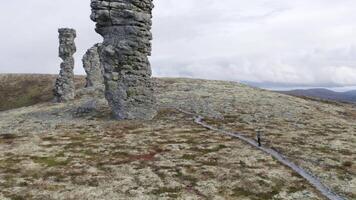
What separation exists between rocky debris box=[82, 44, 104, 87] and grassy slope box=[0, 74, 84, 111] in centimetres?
1860

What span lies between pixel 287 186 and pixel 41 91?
12510 cm

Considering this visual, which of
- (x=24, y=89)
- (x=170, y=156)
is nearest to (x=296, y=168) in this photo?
(x=170, y=156)

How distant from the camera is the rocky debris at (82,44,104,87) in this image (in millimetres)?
115938

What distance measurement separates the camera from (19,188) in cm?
3500

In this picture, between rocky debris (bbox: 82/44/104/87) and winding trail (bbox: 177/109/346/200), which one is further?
rocky debris (bbox: 82/44/104/87)

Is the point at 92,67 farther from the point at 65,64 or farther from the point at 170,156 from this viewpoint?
the point at 170,156

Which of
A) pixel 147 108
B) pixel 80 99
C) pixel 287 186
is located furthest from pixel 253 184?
pixel 80 99

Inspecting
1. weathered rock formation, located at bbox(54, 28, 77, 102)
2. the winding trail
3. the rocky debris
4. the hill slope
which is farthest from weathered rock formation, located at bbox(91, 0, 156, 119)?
the rocky debris

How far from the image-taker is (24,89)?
15350cm

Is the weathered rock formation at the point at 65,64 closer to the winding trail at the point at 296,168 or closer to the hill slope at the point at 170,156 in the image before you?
the hill slope at the point at 170,156

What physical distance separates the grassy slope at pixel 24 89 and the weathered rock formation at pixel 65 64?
31.1 meters

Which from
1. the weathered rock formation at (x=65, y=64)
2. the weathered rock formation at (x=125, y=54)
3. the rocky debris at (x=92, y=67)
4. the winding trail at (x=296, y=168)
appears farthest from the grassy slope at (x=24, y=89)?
the winding trail at (x=296, y=168)

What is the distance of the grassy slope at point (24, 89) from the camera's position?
13904 centimetres

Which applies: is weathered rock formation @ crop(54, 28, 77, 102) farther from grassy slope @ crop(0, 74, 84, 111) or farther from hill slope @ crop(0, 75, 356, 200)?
grassy slope @ crop(0, 74, 84, 111)
